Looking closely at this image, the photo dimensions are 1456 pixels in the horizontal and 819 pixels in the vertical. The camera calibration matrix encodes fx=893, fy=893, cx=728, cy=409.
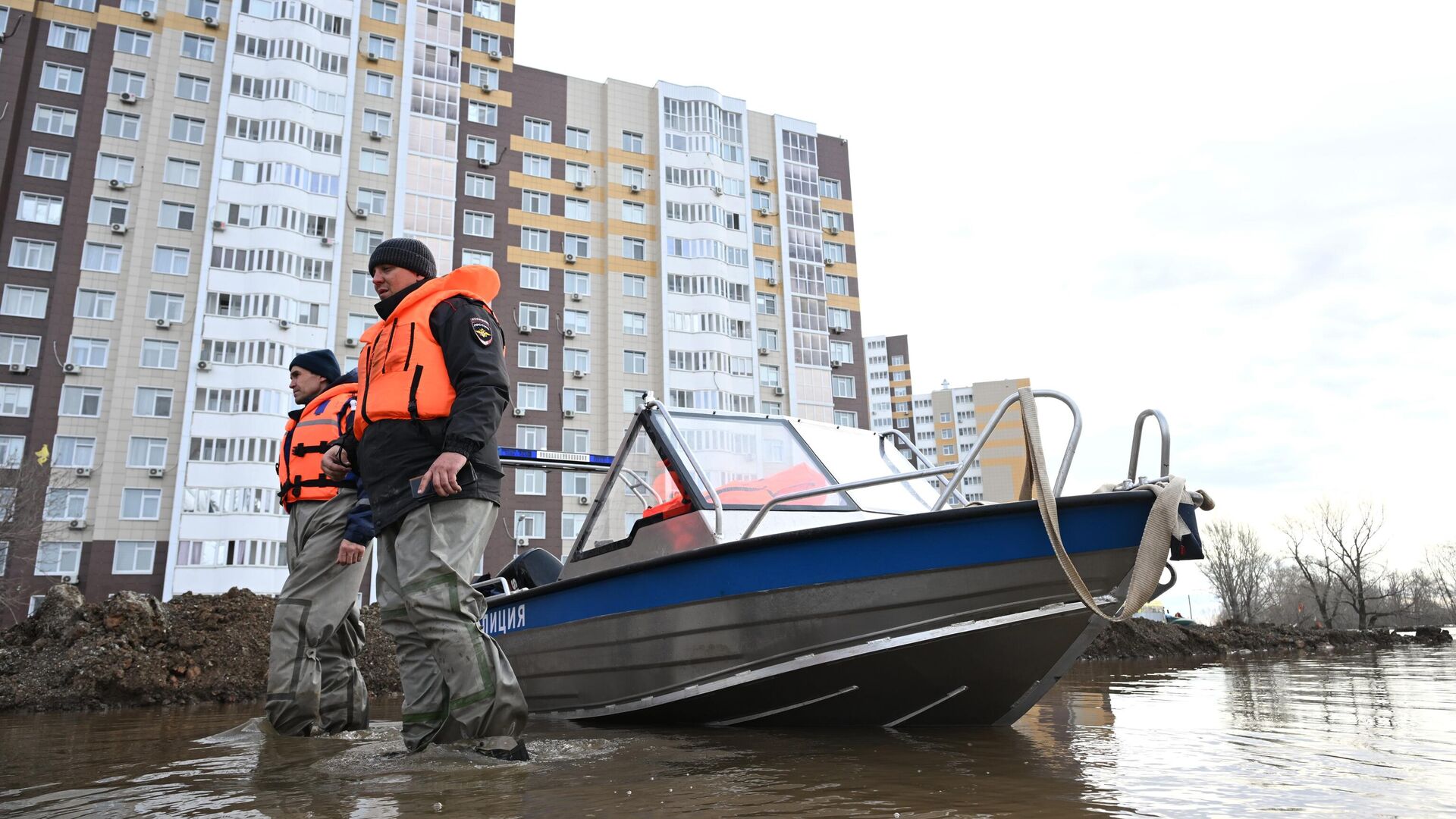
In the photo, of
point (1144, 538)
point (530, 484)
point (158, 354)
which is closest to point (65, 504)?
point (158, 354)

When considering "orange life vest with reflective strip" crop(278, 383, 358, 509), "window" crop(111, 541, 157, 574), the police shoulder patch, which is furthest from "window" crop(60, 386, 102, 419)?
the police shoulder patch

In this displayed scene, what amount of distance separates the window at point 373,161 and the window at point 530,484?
46.6 feet

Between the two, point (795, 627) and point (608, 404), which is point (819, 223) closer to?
point (608, 404)

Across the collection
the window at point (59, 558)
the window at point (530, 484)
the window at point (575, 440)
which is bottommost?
the window at point (59, 558)

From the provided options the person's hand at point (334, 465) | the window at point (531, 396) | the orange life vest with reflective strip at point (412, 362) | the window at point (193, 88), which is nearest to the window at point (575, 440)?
the window at point (531, 396)

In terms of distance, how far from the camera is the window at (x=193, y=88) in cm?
3581

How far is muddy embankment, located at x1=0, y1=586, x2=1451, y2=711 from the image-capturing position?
8.39 meters

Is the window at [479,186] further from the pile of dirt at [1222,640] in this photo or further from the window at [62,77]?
the pile of dirt at [1222,640]

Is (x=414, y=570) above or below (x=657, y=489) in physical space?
below

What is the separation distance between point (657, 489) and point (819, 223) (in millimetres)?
44406

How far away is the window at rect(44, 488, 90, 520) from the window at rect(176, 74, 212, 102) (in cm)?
1607

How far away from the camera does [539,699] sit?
5695mm

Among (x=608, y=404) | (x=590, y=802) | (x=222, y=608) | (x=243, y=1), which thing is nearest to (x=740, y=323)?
(x=608, y=404)

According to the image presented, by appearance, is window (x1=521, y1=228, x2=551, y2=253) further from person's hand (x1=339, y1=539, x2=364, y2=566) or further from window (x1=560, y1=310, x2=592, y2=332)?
person's hand (x1=339, y1=539, x2=364, y2=566)
